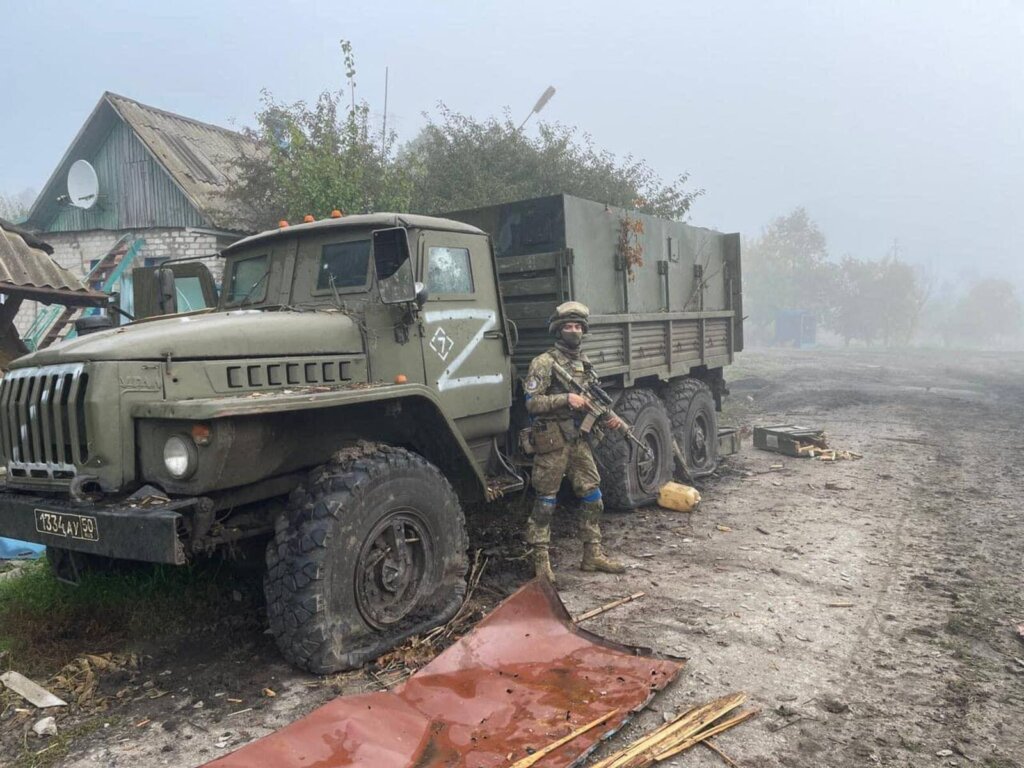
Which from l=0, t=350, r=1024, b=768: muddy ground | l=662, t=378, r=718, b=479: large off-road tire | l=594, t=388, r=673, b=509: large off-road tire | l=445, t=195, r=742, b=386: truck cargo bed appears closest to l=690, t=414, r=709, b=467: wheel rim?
l=662, t=378, r=718, b=479: large off-road tire

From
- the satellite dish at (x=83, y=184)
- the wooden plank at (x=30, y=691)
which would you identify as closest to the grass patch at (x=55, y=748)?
the wooden plank at (x=30, y=691)

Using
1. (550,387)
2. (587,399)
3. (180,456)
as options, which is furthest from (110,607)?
(587,399)

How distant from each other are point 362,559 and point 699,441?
214 inches

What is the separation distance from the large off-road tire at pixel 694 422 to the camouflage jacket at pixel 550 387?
2720 mm

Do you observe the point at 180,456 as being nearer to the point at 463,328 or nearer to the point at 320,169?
the point at 463,328

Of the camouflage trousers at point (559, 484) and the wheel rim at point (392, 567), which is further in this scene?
the camouflage trousers at point (559, 484)

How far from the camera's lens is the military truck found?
3.28 m

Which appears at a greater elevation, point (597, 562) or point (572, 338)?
point (572, 338)

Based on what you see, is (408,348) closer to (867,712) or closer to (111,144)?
Answer: (867,712)

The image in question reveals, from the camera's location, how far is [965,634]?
404 centimetres

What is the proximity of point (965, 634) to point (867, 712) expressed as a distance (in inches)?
48.3

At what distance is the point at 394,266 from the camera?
13.3 ft

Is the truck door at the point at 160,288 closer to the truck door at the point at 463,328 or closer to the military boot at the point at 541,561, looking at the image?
the truck door at the point at 463,328

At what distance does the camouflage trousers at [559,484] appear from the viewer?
5086 millimetres
